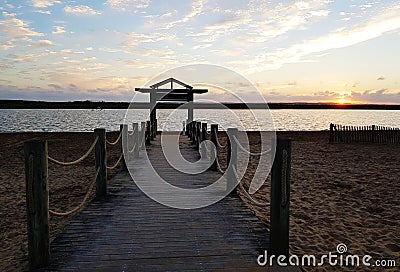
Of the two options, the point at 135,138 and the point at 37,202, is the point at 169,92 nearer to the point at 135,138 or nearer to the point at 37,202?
the point at 135,138

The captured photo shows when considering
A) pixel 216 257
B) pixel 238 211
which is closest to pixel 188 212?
pixel 238 211

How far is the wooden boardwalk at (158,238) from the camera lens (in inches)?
147

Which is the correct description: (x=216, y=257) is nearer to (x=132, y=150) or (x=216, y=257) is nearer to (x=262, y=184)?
(x=262, y=184)

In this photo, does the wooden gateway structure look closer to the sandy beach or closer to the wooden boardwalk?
the sandy beach

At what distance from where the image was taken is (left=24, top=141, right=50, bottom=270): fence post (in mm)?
3537

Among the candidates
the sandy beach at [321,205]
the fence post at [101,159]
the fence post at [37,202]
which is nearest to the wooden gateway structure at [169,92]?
the sandy beach at [321,205]

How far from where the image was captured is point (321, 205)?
27.3ft

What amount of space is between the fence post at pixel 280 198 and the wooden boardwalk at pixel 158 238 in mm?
273

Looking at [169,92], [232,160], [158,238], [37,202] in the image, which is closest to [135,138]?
[232,160]

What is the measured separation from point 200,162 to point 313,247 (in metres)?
6.23

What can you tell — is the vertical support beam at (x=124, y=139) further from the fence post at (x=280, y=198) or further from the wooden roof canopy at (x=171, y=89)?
the wooden roof canopy at (x=171, y=89)

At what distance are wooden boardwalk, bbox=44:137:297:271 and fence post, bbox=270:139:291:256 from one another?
0.90ft

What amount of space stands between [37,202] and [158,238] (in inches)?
62.4

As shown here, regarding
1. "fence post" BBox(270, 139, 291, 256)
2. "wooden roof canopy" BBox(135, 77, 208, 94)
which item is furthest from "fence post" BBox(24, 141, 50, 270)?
"wooden roof canopy" BBox(135, 77, 208, 94)
